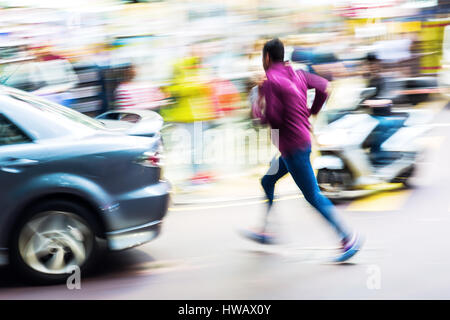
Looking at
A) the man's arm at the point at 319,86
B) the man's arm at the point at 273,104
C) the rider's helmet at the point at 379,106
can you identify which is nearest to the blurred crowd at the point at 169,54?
the rider's helmet at the point at 379,106

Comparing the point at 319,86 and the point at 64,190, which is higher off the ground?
the point at 319,86

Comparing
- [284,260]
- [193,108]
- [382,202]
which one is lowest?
[382,202]

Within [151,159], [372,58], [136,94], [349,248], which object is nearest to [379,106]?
[372,58]

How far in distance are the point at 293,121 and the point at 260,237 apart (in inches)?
43.4

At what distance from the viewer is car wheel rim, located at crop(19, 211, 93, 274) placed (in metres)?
4.58

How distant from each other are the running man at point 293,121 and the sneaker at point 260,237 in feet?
2.22

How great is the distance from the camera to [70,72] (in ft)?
29.5

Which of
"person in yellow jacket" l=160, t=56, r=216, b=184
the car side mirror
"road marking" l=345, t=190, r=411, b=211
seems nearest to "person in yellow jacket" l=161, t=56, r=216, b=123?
"person in yellow jacket" l=160, t=56, r=216, b=184

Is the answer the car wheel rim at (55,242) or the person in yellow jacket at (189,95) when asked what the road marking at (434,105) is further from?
the car wheel rim at (55,242)

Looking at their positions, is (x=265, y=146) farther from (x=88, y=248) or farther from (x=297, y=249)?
(x=88, y=248)

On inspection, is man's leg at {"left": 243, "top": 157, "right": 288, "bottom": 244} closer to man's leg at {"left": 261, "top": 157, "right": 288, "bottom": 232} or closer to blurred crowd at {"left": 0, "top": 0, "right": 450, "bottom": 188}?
man's leg at {"left": 261, "top": 157, "right": 288, "bottom": 232}

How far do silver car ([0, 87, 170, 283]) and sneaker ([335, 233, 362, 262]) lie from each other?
55.5 inches

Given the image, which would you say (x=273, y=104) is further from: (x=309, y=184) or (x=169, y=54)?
(x=169, y=54)

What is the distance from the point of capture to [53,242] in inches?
Result: 182
